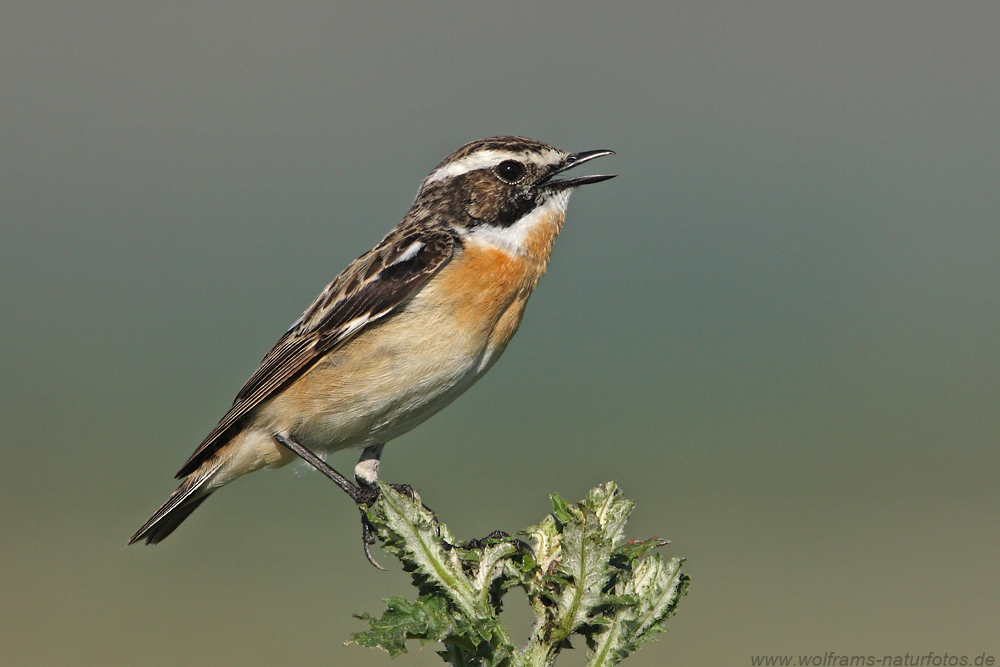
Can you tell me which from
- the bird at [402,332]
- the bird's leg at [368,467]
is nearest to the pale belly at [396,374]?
the bird at [402,332]

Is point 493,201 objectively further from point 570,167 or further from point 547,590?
point 547,590

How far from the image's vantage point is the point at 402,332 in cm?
494

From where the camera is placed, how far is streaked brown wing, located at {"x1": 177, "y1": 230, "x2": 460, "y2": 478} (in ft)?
16.7

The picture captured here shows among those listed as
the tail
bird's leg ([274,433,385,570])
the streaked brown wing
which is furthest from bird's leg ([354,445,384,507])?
the tail

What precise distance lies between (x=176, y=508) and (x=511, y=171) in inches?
110

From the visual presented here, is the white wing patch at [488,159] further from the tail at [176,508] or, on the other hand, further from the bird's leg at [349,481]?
the tail at [176,508]

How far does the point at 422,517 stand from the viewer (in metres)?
2.64

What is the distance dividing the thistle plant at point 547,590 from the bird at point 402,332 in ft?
7.53

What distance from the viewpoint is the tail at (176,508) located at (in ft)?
16.9

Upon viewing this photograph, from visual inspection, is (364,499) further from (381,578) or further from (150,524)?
(381,578)

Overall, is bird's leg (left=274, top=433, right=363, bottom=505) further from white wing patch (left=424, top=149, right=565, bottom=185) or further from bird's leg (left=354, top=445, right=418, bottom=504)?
white wing patch (left=424, top=149, right=565, bottom=185)

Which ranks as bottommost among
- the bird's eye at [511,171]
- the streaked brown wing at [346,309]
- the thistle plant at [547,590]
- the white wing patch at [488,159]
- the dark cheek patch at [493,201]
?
the thistle plant at [547,590]

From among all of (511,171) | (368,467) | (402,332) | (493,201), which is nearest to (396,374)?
(402,332)

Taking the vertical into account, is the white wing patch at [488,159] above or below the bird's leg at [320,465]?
above
